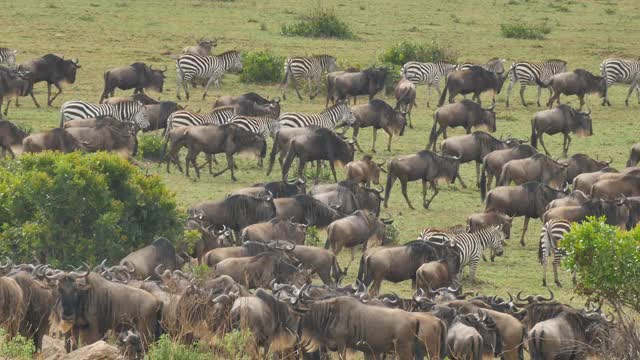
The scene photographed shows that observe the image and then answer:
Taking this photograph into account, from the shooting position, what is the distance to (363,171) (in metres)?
22.8

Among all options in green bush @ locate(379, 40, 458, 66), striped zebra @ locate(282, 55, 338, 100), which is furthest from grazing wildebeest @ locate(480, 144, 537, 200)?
green bush @ locate(379, 40, 458, 66)

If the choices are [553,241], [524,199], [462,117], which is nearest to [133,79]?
[462,117]

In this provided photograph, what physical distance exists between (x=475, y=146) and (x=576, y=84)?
7.55m

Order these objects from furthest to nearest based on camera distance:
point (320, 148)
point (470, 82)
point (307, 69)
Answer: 1. point (307, 69)
2. point (470, 82)
3. point (320, 148)

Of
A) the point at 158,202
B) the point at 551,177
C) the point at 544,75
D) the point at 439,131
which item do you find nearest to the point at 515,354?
the point at 158,202

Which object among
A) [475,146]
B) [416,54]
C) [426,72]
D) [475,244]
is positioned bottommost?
[416,54]

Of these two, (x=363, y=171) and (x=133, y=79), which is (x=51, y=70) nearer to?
(x=133, y=79)

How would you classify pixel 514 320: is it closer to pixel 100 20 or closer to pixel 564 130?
pixel 564 130

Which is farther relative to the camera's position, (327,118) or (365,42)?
(365,42)

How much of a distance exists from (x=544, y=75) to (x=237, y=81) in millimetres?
7087

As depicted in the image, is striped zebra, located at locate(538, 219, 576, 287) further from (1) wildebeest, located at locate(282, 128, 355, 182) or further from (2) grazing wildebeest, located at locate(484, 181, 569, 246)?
(1) wildebeest, located at locate(282, 128, 355, 182)

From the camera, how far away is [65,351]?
43.6ft

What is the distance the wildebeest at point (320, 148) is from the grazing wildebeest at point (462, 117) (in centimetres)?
340

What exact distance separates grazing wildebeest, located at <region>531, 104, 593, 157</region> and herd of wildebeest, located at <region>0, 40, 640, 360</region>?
0.04 metres
